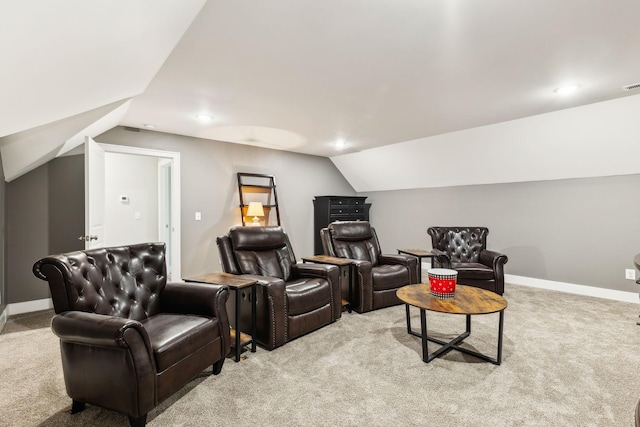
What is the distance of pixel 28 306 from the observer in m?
3.60

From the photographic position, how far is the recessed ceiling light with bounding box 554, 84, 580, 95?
2.96 m

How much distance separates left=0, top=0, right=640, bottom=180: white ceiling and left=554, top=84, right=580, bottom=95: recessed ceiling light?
0.19ft

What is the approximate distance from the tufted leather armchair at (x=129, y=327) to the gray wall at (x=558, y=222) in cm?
464

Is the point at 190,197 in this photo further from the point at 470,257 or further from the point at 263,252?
the point at 470,257

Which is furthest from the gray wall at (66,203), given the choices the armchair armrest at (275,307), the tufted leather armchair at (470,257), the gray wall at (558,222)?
the gray wall at (558,222)

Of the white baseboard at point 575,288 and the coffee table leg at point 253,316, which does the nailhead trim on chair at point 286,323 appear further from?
the white baseboard at point 575,288

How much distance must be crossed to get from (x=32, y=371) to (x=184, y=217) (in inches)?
107

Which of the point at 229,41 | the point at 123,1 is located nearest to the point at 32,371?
the point at 123,1

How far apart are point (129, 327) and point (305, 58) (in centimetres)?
212

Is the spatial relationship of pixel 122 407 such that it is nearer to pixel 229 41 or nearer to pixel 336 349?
pixel 336 349

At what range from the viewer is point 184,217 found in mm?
4770

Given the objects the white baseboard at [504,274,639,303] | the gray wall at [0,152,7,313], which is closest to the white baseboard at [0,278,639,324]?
the white baseboard at [504,274,639,303]

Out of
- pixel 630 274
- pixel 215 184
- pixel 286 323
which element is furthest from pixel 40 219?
pixel 630 274

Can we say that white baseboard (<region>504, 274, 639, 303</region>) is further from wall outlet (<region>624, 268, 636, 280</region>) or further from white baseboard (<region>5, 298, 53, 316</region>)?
white baseboard (<region>5, 298, 53, 316</region>)
